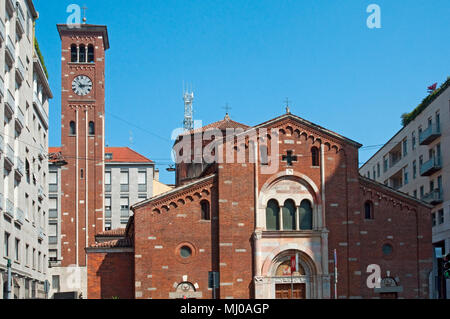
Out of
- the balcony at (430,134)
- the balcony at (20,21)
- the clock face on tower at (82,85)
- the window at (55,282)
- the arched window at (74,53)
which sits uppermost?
the arched window at (74,53)

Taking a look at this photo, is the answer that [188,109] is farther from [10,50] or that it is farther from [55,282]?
[10,50]

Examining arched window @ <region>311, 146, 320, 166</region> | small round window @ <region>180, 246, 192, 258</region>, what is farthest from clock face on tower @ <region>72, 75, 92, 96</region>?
arched window @ <region>311, 146, 320, 166</region>

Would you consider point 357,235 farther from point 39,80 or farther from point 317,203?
point 39,80

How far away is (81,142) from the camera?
65.9m

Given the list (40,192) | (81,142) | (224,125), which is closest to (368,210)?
(224,125)

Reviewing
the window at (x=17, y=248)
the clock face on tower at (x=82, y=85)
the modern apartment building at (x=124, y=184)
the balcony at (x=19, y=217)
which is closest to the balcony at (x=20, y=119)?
the balcony at (x=19, y=217)

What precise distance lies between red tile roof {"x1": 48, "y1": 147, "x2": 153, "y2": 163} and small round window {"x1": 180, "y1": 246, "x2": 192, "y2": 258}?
147 ft

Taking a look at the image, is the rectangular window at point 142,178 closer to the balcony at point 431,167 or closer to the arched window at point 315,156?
the balcony at point 431,167

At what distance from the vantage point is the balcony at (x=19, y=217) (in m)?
34.0

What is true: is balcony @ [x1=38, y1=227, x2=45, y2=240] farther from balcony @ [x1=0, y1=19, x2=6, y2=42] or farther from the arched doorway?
balcony @ [x1=0, y1=19, x2=6, y2=42]

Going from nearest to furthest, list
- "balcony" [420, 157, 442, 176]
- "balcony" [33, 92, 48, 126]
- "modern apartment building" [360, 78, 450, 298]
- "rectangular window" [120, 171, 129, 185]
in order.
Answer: "balcony" [33, 92, 48, 126] → "modern apartment building" [360, 78, 450, 298] → "balcony" [420, 157, 442, 176] → "rectangular window" [120, 171, 129, 185]

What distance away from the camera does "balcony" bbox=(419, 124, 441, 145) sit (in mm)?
50688

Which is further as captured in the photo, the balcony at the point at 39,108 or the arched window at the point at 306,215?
the arched window at the point at 306,215
